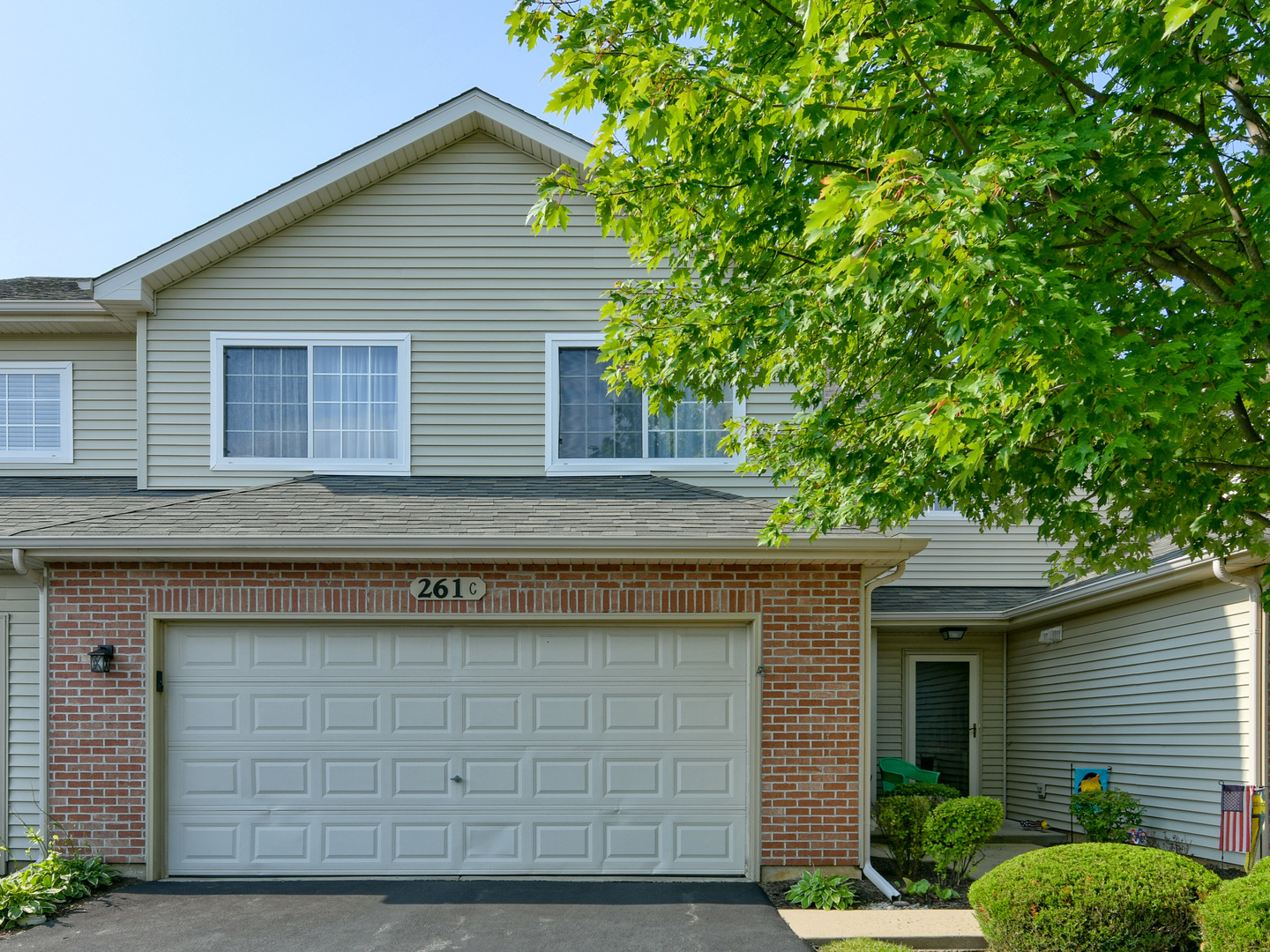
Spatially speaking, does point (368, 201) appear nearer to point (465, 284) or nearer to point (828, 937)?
point (465, 284)

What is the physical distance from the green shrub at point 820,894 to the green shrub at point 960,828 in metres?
0.86

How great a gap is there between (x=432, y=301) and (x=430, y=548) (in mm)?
3478

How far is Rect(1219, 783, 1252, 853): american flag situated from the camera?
8.50 meters

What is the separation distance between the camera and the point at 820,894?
7.94 metres

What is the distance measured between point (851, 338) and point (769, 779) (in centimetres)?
401

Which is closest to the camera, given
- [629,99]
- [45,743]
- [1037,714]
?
[629,99]

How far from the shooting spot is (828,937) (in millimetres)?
7105

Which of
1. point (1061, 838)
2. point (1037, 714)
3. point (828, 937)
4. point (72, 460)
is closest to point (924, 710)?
point (1037, 714)

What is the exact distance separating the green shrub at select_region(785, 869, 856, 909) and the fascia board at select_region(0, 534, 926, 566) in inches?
109

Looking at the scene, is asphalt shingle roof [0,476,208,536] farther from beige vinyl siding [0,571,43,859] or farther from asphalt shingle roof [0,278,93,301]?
asphalt shingle roof [0,278,93,301]

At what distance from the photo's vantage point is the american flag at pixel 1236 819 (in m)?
8.50

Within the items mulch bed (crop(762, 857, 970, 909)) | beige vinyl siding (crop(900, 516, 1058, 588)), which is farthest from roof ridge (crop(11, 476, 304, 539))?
beige vinyl siding (crop(900, 516, 1058, 588))

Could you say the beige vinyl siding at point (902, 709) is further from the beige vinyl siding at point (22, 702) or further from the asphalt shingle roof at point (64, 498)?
the beige vinyl siding at point (22, 702)

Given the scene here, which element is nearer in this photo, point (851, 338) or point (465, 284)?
point (851, 338)
